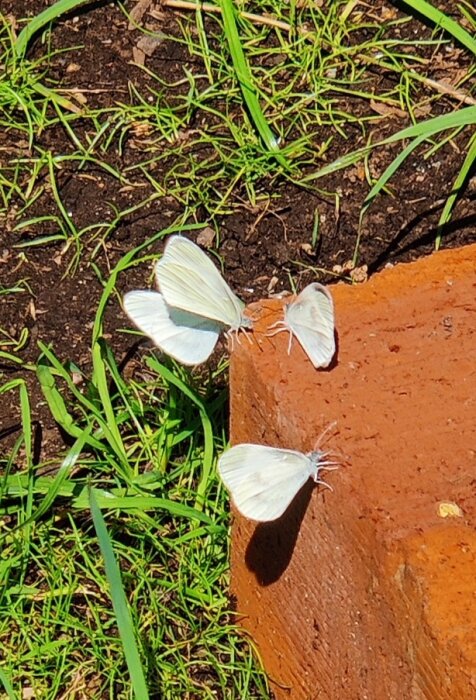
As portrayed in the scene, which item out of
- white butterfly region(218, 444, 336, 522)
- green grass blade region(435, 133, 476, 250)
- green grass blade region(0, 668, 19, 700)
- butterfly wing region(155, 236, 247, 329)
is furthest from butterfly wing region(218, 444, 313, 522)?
green grass blade region(435, 133, 476, 250)

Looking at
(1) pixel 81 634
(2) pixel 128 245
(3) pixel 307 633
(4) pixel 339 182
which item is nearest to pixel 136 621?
(1) pixel 81 634

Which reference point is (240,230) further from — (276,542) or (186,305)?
(276,542)

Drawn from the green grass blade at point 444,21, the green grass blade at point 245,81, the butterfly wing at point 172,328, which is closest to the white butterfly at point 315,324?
the butterfly wing at point 172,328

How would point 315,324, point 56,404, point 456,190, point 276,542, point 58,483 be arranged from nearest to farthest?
point 315,324
point 276,542
point 58,483
point 56,404
point 456,190

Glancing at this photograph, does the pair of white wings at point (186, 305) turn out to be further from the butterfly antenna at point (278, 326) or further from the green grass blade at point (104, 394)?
the green grass blade at point (104, 394)

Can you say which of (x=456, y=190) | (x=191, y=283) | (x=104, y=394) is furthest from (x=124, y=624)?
(x=456, y=190)

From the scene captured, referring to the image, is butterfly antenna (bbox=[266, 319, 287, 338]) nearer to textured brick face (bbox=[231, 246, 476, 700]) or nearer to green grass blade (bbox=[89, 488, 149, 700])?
textured brick face (bbox=[231, 246, 476, 700])
